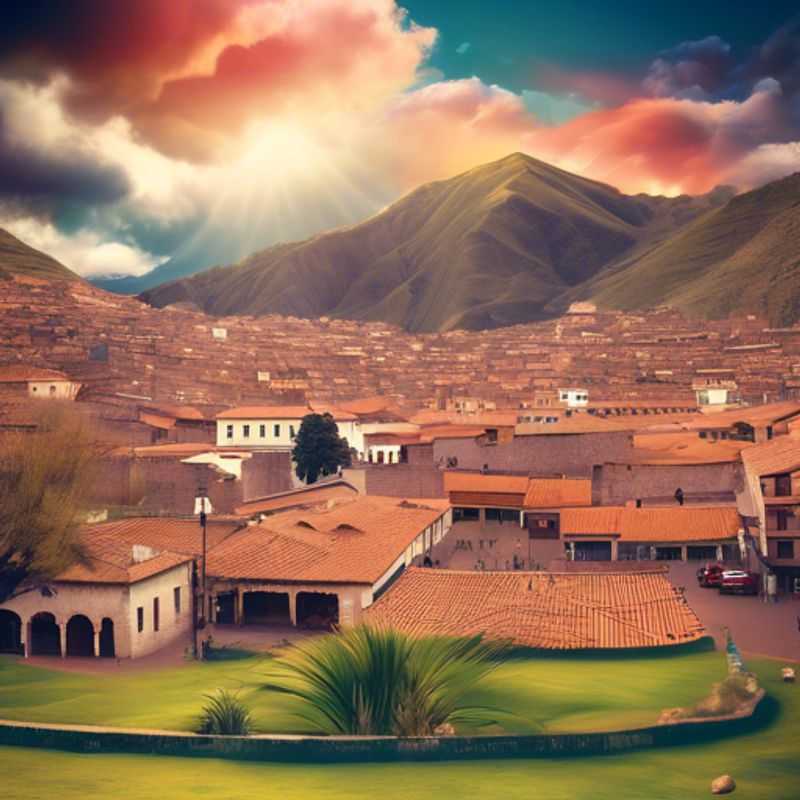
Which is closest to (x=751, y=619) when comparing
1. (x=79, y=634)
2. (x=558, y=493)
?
(x=79, y=634)

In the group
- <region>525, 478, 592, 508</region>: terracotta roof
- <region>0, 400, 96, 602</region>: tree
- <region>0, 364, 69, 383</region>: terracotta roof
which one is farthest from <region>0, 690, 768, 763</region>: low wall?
<region>0, 364, 69, 383</region>: terracotta roof

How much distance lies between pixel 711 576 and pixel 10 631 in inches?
547

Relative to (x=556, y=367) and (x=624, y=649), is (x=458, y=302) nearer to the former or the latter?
(x=556, y=367)

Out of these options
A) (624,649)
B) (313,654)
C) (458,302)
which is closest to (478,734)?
(313,654)

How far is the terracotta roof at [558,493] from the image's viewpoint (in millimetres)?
37938

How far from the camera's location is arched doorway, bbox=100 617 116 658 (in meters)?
21.0

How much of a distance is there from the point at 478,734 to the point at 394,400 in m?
93.4

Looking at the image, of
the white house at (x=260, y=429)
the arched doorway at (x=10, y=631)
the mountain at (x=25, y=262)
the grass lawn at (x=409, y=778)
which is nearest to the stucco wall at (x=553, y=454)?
the white house at (x=260, y=429)

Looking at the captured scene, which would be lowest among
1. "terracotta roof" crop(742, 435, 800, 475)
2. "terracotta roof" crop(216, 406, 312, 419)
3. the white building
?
"terracotta roof" crop(742, 435, 800, 475)

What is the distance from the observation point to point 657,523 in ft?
112

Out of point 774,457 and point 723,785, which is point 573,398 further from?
point 723,785

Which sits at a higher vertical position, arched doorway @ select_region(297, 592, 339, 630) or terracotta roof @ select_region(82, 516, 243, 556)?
terracotta roof @ select_region(82, 516, 243, 556)

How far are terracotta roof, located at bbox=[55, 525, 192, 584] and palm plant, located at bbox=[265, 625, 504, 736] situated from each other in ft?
22.5

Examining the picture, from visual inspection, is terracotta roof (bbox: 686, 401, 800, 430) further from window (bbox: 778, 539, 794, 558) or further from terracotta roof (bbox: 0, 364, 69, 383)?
terracotta roof (bbox: 0, 364, 69, 383)
